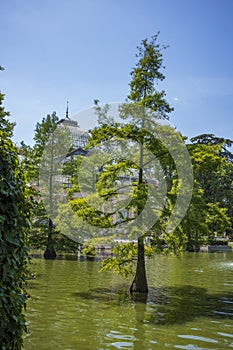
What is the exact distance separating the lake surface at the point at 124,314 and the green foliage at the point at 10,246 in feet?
12.5

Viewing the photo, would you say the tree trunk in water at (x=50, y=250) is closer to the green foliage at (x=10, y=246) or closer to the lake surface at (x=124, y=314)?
the lake surface at (x=124, y=314)

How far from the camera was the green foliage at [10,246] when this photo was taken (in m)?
3.25

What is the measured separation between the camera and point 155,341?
7.46m

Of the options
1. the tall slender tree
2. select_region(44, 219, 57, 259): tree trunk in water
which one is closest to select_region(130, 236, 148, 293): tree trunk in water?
the tall slender tree

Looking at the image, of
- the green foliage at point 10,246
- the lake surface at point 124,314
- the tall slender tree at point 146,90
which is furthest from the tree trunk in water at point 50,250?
the green foliage at point 10,246

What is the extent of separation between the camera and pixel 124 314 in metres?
9.65

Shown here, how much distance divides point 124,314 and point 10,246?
6948mm

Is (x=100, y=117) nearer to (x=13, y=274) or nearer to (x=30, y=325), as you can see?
(x=30, y=325)

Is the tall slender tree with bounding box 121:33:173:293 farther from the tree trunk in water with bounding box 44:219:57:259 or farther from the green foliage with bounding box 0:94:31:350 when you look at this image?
the tree trunk in water with bounding box 44:219:57:259

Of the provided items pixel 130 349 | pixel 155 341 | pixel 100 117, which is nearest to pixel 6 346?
pixel 130 349

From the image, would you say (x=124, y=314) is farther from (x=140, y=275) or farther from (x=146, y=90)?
(x=146, y=90)

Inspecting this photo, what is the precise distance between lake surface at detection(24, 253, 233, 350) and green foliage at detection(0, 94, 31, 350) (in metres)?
3.80

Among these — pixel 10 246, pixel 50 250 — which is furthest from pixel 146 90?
pixel 50 250

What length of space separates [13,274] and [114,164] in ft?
32.4
